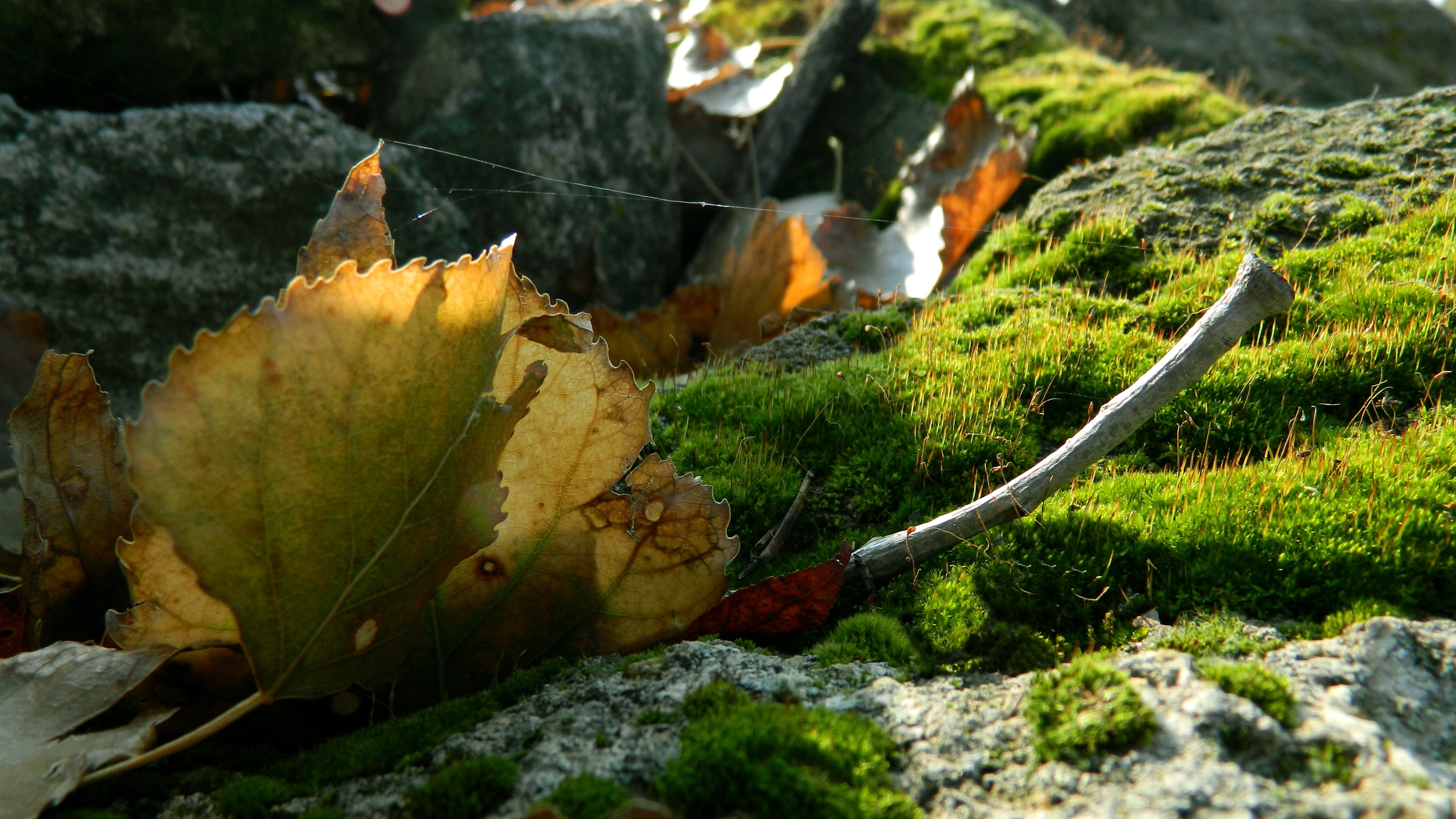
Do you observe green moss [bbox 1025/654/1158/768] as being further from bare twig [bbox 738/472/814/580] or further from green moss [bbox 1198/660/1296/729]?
bare twig [bbox 738/472/814/580]

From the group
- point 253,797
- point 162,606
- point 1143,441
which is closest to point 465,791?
point 253,797

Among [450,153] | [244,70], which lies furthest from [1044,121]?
[244,70]

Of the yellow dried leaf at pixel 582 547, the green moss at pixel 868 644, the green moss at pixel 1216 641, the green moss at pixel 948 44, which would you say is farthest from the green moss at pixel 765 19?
the green moss at pixel 1216 641

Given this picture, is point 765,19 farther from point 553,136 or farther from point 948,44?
point 553,136

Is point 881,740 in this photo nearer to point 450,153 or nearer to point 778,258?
point 778,258

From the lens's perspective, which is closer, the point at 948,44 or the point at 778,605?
the point at 778,605

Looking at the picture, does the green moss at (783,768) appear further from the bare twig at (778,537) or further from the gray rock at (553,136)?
the gray rock at (553,136)
